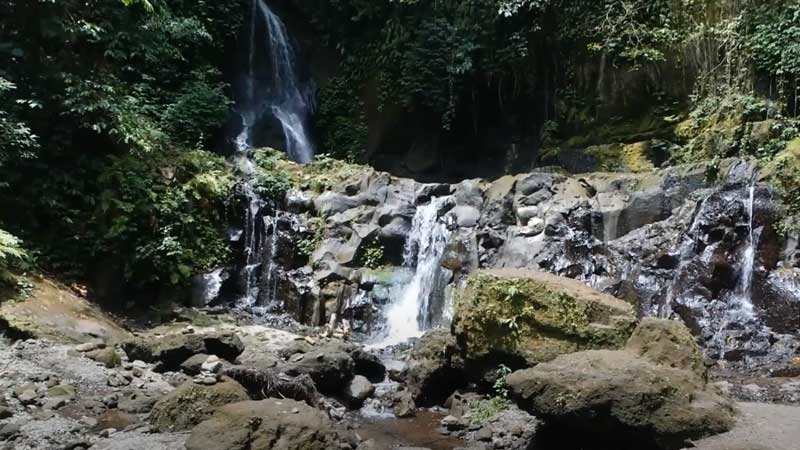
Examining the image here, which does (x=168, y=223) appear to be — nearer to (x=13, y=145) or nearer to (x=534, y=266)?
(x=13, y=145)

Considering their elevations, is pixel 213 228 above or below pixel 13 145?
below

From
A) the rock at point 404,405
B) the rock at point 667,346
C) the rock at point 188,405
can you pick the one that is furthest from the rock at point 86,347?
the rock at point 667,346

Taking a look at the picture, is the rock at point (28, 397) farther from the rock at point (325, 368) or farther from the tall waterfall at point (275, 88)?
the tall waterfall at point (275, 88)

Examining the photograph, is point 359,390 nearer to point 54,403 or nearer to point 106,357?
point 106,357

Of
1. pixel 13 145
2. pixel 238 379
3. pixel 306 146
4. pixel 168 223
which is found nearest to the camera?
pixel 238 379

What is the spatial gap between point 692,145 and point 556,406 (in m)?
9.66

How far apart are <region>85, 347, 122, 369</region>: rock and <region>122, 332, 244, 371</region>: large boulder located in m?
0.32

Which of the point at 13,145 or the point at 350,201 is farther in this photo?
the point at 350,201

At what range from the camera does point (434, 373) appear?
23.8ft

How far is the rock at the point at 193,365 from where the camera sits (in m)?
6.95

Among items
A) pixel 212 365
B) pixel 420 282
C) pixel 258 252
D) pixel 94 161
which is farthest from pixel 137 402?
pixel 258 252

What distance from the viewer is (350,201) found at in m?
13.2

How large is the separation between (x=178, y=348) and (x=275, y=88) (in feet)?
43.6

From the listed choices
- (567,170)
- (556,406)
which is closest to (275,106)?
(567,170)
